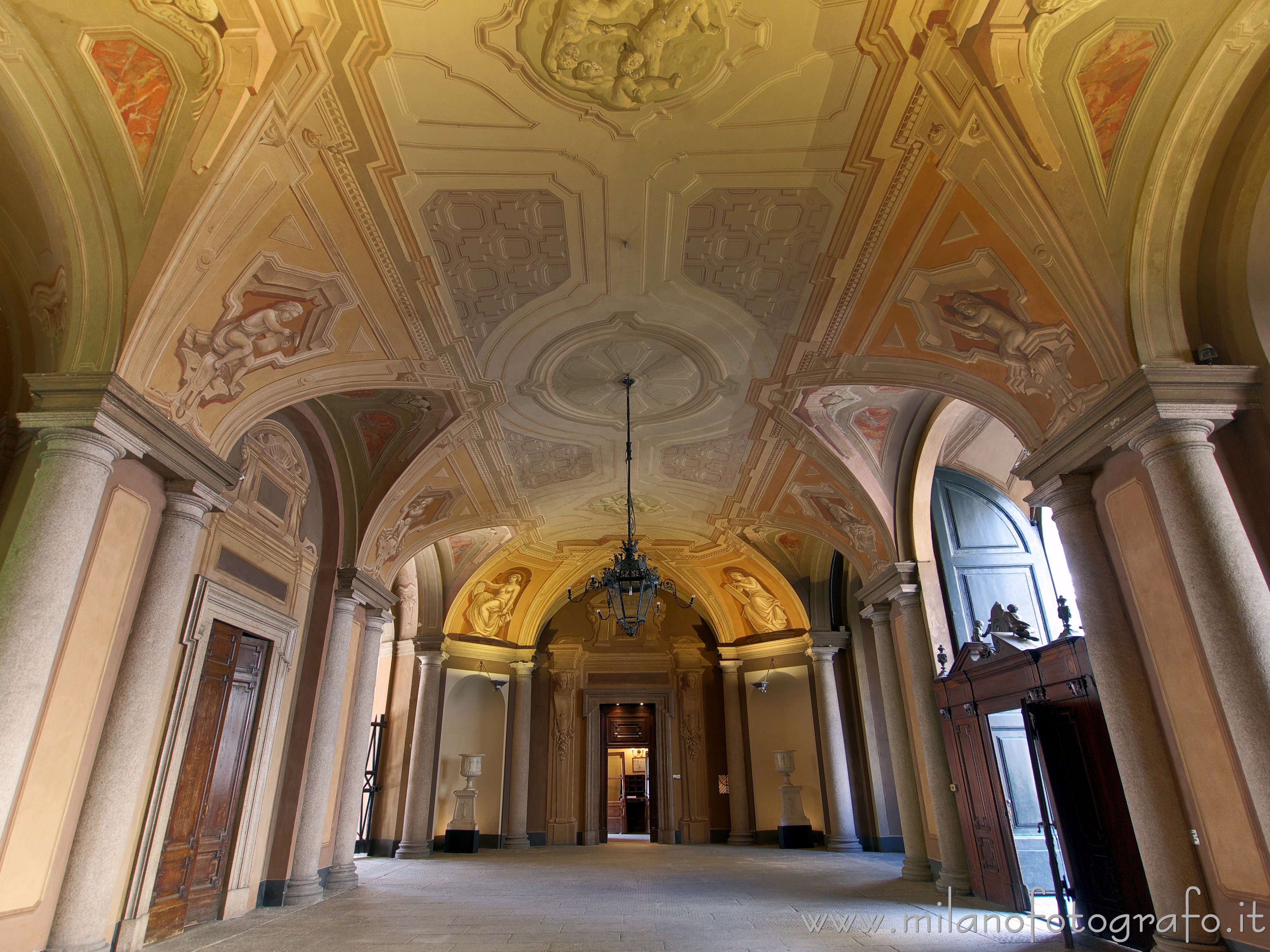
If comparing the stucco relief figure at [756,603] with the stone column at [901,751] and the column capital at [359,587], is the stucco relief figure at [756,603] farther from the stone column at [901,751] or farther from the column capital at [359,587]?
the column capital at [359,587]

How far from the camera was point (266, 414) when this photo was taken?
6.05 m

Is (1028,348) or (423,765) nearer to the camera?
(1028,348)

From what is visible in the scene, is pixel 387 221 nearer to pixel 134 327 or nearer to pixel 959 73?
pixel 134 327

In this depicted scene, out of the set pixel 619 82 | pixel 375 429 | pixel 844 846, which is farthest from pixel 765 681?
pixel 619 82

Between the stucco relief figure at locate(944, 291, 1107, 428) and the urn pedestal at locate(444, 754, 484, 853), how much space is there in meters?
11.5

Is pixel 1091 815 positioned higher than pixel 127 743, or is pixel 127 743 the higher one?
pixel 127 743

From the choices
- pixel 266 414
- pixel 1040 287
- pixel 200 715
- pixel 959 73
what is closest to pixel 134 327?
pixel 266 414

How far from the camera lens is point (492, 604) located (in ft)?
47.8

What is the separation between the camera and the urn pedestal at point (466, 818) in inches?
505

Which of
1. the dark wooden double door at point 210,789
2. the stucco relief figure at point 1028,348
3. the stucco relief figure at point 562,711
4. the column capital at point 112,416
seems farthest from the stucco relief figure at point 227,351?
the stucco relief figure at point 562,711

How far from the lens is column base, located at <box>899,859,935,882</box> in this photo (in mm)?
8180

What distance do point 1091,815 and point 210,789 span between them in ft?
24.4

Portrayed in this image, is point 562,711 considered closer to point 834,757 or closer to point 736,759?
point 736,759

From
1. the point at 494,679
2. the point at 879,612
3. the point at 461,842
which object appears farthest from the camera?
the point at 494,679
